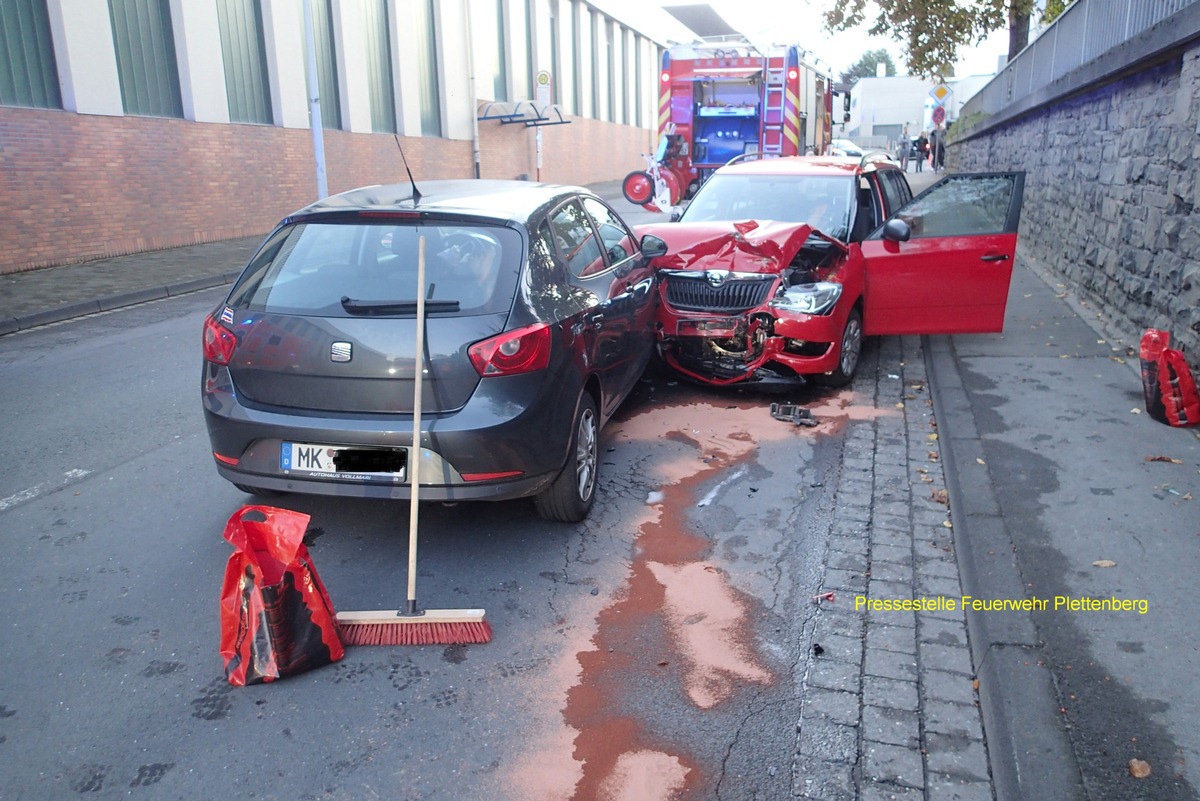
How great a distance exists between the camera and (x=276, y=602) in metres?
3.18

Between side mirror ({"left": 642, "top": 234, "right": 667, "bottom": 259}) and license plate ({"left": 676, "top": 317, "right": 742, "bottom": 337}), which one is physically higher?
side mirror ({"left": 642, "top": 234, "right": 667, "bottom": 259})

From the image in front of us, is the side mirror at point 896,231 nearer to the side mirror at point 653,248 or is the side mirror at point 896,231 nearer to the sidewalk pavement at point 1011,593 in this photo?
the sidewalk pavement at point 1011,593

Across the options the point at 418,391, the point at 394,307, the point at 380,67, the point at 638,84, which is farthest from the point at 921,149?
the point at 418,391

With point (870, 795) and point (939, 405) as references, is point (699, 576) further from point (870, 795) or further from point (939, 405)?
point (939, 405)

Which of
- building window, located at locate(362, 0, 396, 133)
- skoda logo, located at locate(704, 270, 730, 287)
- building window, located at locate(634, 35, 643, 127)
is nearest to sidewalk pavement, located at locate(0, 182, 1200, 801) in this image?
skoda logo, located at locate(704, 270, 730, 287)

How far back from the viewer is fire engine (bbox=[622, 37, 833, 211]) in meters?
16.7

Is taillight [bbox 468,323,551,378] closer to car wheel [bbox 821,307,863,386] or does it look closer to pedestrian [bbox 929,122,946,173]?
car wheel [bbox 821,307,863,386]

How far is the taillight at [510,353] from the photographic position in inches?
153

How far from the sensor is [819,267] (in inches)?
272

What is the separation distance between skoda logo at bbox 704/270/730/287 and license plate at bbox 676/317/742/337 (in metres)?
0.27

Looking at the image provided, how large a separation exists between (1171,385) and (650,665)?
4117 millimetres

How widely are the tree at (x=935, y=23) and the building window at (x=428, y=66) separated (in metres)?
11.1

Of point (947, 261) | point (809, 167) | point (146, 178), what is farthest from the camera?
point (146, 178)

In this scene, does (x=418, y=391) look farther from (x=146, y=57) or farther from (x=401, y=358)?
(x=146, y=57)
